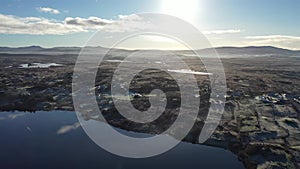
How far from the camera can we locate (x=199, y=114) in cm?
3450

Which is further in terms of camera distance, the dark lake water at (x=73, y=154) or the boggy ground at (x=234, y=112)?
the boggy ground at (x=234, y=112)

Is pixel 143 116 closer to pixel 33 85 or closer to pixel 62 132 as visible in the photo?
pixel 62 132

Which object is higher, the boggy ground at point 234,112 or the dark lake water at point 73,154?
the boggy ground at point 234,112

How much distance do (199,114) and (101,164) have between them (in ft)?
54.4

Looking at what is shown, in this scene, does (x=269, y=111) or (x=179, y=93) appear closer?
(x=269, y=111)

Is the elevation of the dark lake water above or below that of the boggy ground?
below

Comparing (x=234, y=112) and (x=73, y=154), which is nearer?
(x=73, y=154)

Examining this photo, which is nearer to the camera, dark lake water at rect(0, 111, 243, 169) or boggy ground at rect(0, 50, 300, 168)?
dark lake water at rect(0, 111, 243, 169)

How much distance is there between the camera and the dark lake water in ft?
71.5

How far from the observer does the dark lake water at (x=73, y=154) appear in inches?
858

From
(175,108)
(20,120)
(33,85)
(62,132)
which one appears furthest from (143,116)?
(33,85)

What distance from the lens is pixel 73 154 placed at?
23547 millimetres

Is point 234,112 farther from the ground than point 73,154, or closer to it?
farther from the ground

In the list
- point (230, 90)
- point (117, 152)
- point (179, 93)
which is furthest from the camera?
point (230, 90)
